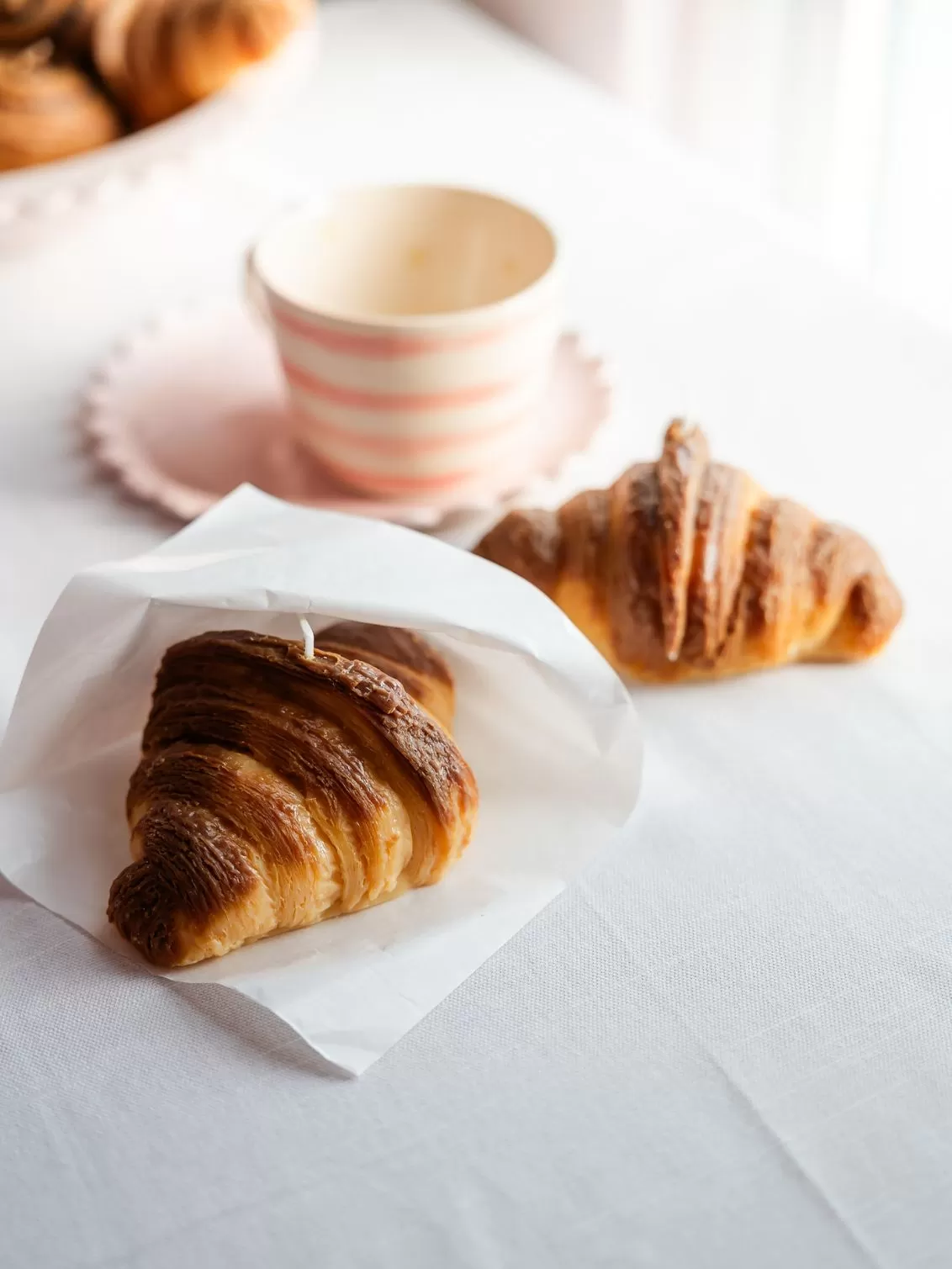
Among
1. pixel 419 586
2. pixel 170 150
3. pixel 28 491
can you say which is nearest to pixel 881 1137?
pixel 419 586

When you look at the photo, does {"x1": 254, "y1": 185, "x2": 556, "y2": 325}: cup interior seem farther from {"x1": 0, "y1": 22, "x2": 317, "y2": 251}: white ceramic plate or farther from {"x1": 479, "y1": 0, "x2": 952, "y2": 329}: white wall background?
{"x1": 479, "y1": 0, "x2": 952, "y2": 329}: white wall background

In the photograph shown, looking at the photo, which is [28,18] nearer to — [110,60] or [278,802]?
[110,60]

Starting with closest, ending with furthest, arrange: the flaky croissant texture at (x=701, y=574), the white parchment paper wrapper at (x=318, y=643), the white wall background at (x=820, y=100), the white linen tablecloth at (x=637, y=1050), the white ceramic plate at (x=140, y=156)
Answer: the white linen tablecloth at (x=637, y=1050), the white parchment paper wrapper at (x=318, y=643), the flaky croissant texture at (x=701, y=574), the white ceramic plate at (x=140, y=156), the white wall background at (x=820, y=100)

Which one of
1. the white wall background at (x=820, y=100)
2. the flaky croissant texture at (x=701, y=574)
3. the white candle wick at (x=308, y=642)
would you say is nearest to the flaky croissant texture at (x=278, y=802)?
the white candle wick at (x=308, y=642)

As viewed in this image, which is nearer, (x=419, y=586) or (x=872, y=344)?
(x=419, y=586)

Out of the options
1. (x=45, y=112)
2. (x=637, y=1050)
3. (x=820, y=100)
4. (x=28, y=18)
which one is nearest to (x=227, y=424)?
(x=45, y=112)

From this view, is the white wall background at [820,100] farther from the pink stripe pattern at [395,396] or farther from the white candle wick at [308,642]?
the white candle wick at [308,642]

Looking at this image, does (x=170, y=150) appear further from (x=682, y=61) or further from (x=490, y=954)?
(x=682, y=61)
